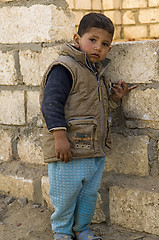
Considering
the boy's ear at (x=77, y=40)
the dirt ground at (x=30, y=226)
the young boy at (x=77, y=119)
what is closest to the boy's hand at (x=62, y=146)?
the young boy at (x=77, y=119)

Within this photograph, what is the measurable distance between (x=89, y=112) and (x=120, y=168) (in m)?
0.72

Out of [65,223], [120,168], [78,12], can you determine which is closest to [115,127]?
[120,168]

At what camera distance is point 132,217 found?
2.57 meters

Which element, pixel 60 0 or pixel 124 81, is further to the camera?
pixel 60 0

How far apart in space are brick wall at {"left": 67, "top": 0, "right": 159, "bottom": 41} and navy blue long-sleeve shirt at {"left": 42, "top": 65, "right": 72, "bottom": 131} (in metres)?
6.59

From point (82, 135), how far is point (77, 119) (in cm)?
11

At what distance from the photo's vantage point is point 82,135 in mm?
2156

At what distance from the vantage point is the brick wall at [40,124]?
248 centimetres

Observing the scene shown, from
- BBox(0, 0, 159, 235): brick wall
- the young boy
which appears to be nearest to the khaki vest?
the young boy

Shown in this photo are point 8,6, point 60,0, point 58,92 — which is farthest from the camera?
point 8,6

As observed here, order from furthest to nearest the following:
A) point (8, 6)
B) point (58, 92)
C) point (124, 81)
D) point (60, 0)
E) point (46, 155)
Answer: point (8, 6) < point (60, 0) < point (124, 81) < point (46, 155) < point (58, 92)

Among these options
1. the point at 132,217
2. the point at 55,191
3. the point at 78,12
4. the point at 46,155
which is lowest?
the point at 132,217

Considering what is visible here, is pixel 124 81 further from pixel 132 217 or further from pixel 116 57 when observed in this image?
pixel 132 217

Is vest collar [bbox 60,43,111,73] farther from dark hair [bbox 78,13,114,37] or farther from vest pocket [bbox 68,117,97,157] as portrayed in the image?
vest pocket [bbox 68,117,97,157]
